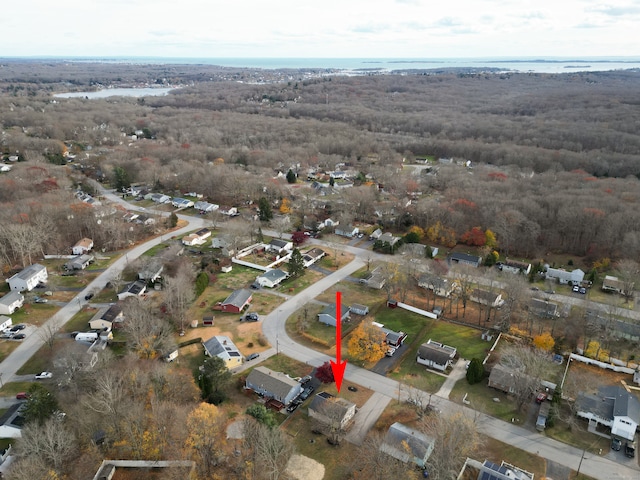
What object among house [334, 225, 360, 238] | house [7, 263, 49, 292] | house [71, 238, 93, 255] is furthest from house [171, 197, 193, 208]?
house [334, 225, 360, 238]

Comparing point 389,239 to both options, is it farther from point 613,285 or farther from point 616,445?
point 616,445

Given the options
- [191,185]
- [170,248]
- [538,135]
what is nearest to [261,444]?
[170,248]

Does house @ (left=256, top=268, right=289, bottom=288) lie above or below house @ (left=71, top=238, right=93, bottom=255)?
below

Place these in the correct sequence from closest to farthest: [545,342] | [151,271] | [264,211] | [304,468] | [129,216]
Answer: [304,468], [545,342], [151,271], [264,211], [129,216]

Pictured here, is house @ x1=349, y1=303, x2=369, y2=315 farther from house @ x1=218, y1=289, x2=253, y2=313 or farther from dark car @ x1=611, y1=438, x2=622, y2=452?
dark car @ x1=611, y1=438, x2=622, y2=452

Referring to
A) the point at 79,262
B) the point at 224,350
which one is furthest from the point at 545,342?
the point at 79,262

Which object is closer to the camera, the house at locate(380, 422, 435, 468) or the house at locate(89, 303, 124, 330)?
the house at locate(380, 422, 435, 468)
